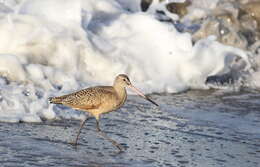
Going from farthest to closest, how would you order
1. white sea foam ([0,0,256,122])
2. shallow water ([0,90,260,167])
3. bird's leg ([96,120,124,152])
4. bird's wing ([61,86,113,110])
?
white sea foam ([0,0,256,122]) → bird's wing ([61,86,113,110]) → bird's leg ([96,120,124,152]) → shallow water ([0,90,260,167])

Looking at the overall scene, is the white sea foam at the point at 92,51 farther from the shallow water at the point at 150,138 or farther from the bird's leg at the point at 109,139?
the bird's leg at the point at 109,139

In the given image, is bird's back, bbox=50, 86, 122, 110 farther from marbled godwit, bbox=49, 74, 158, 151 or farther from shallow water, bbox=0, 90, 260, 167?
shallow water, bbox=0, 90, 260, 167

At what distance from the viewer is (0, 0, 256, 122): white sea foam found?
8828mm

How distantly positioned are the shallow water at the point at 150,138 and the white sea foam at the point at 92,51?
948mm

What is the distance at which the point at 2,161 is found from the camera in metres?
5.81

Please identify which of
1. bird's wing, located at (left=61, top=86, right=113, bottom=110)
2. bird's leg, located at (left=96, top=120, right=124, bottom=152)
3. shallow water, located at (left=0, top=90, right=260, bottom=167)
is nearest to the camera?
shallow water, located at (left=0, top=90, right=260, bottom=167)

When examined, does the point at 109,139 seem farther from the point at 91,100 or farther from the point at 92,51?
the point at 92,51

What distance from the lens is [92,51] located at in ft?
32.2

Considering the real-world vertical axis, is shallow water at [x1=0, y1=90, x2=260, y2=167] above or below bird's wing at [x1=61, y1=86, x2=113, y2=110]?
below

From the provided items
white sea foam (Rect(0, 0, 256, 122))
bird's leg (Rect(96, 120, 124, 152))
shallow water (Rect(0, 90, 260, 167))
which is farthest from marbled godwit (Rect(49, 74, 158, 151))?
white sea foam (Rect(0, 0, 256, 122))

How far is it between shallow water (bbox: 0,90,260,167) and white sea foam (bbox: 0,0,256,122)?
0.95m

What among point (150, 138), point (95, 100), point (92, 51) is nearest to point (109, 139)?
point (95, 100)

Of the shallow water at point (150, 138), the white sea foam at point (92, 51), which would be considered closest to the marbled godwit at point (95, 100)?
the shallow water at point (150, 138)

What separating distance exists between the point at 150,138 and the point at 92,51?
306 centimetres
